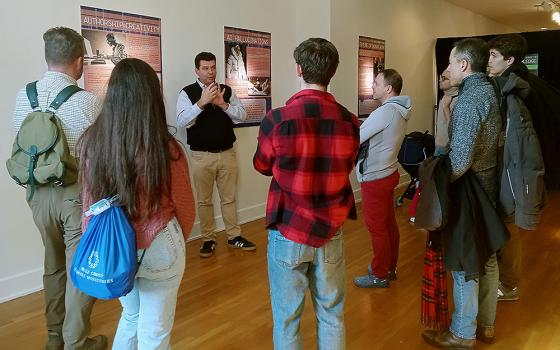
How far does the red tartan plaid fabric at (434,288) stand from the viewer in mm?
2443

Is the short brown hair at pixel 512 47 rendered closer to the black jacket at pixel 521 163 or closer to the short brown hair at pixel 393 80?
the black jacket at pixel 521 163

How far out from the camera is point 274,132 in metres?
1.67

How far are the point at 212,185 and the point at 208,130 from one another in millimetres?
506

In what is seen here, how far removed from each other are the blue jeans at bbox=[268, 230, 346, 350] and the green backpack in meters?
1.04

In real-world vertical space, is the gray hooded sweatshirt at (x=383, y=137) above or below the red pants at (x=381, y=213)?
above

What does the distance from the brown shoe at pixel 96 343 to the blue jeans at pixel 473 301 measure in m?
1.86

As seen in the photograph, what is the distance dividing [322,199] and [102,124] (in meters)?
0.82

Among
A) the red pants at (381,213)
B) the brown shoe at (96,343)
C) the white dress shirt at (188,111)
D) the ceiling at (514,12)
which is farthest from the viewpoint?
the ceiling at (514,12)

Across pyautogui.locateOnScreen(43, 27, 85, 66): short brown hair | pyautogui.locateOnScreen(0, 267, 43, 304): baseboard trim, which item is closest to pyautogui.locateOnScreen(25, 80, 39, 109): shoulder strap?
pyautogui.locateOnScreen(43, 27, 85, 66): short brown hair

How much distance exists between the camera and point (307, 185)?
1683mm

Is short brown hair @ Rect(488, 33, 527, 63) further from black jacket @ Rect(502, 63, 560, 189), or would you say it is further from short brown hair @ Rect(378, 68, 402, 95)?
short brown hair @ Rect(378, 68, 402, 95)

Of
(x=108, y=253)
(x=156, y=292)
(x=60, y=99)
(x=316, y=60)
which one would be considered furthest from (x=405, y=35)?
(x=108, y=253)

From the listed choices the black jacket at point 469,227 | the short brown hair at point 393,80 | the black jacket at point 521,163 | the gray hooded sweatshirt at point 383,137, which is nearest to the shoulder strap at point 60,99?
the gray hooded sweatshirt at point 383,137

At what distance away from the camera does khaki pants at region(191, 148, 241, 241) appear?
4.09 meters
